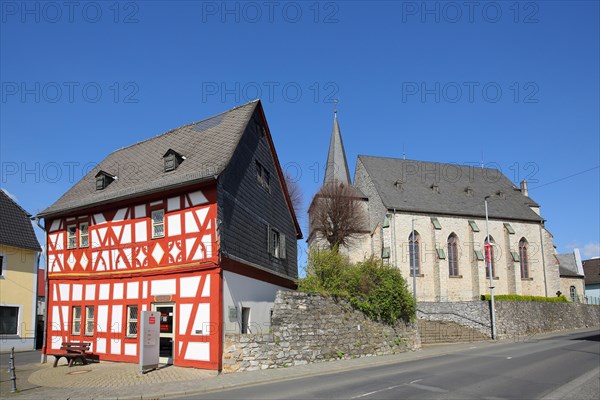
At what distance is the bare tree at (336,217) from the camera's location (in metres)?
39.9

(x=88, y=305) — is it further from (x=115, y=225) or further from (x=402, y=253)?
(x=402, y=253)

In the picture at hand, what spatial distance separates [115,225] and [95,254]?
1.62m

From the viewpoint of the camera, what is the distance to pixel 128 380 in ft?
47.2

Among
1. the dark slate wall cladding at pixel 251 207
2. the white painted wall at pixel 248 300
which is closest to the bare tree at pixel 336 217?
the dark slate wall cladding at pixel 251 207

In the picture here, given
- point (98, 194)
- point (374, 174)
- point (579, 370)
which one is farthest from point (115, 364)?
point (374, 174)

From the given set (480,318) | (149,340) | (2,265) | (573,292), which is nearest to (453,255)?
(480,318)

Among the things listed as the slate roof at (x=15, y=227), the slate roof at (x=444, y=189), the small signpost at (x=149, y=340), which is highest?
the slate roof at (x=444, y=189)

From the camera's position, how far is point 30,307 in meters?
30.1

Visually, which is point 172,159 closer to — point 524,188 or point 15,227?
point 15,227

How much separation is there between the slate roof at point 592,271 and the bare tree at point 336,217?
4799 centimetres

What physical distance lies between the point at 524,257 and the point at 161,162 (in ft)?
135

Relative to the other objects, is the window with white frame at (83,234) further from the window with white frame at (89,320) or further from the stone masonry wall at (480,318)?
the stone masonry wall at (480,318)

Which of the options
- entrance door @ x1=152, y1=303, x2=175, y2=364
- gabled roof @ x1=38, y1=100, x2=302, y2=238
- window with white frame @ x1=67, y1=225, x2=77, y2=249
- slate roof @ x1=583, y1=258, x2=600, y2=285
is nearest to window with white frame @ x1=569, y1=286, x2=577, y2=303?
slate roof @ x1=583, y1=258, x2=600, y2=285

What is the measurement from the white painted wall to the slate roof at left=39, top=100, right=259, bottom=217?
3.83 metres
